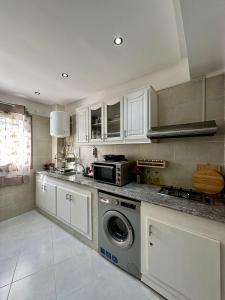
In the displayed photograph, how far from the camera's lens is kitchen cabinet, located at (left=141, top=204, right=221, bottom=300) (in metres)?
1.04

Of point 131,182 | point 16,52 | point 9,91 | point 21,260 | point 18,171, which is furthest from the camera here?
point 18,171

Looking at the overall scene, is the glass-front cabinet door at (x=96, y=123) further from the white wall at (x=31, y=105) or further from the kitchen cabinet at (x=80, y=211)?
the white wall at (x=31, y=105)

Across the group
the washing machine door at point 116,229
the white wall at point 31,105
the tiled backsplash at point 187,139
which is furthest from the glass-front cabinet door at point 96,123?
the white wall at point 31,105

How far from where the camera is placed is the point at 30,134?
2.92 m

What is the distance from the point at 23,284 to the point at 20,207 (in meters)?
1.71

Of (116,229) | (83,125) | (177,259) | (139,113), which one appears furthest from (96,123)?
(177,259)

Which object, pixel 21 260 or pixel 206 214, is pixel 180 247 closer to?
pixel 206 214

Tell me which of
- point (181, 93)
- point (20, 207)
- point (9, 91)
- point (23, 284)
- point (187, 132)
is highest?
point (9, 91)

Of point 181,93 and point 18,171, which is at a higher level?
point 181,93

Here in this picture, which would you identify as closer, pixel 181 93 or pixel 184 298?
pixel 184 298

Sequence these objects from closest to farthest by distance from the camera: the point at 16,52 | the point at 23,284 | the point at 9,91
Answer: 1. the point at 23,284
2. the point at 16,52
3. the point at 9,91

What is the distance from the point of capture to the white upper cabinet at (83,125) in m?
2.45

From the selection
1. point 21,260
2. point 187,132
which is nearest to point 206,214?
point 187,132

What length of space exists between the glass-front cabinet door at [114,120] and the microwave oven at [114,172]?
38cm
